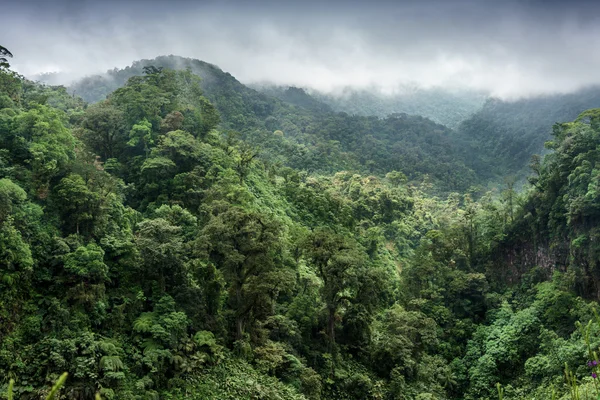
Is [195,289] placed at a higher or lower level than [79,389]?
higher

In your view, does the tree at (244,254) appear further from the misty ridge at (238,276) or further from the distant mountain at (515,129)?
the distant mountain at (515,129)

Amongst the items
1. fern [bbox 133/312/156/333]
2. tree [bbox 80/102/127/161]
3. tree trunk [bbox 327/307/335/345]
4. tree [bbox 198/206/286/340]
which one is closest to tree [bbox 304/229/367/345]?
tree trunk [bbox 327/307/335/345]

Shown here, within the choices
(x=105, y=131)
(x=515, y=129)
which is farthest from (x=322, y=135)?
(x=105, y=131)

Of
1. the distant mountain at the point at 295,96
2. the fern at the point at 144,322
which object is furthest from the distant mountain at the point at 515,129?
the fern at the point at 144,322

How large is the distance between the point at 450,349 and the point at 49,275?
68.5ft

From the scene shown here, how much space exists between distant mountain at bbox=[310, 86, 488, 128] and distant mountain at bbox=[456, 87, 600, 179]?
54.0 ft

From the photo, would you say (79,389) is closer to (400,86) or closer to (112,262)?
(112,262)

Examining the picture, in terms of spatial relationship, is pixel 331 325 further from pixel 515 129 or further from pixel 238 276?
pixel 515 129

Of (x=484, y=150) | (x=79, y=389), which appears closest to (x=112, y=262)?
(x=79, y=389)

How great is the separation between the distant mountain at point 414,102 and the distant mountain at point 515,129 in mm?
16469

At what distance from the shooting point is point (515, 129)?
89250mm

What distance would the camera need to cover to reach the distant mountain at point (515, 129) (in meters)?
78.6

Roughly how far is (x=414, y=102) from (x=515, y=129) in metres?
53.8

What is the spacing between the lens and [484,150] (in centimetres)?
8800
